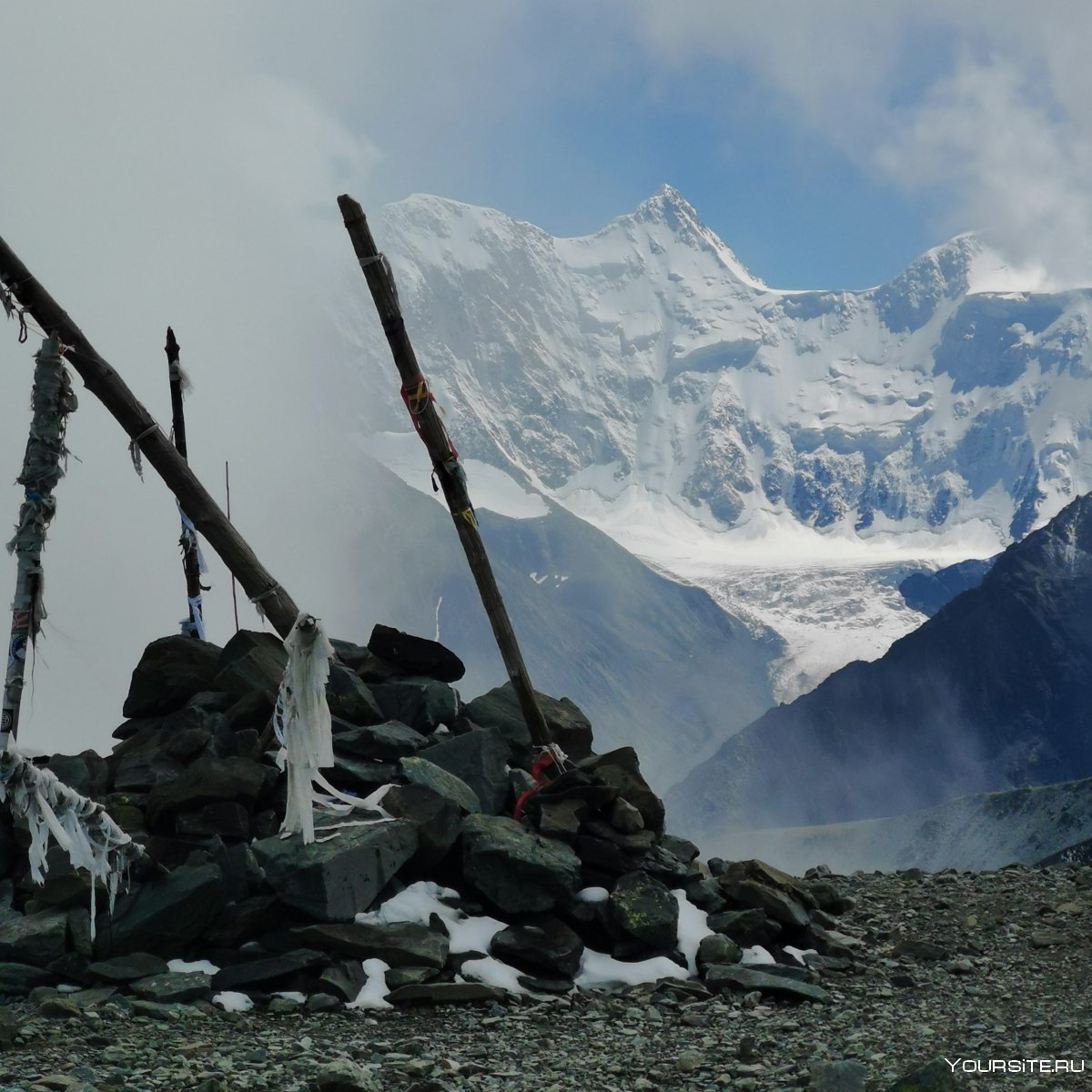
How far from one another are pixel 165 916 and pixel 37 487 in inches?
176

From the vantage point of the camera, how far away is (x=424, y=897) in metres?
13.6

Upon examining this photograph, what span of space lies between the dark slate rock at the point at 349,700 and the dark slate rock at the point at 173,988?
15.7 feet

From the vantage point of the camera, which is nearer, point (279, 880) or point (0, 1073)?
point (0, 1073)

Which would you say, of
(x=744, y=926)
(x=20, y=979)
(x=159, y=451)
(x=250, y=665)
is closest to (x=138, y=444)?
(x=159, y=451)

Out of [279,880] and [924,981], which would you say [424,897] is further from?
[924,981]

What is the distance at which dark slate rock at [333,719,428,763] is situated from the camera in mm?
15406

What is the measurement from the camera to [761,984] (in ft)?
42.7

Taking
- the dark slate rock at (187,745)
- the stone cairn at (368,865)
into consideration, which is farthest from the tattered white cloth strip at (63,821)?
the dark slate rock at (187,745)

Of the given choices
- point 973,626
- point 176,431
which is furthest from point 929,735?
point 176,431

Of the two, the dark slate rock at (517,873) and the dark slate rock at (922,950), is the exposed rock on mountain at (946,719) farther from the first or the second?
the dark slate rock at (517,873)

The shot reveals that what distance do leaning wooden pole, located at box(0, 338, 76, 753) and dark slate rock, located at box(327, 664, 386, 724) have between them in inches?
177

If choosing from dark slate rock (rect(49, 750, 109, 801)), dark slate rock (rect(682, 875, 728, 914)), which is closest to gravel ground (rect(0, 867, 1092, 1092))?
dark slate rock (rect(682, 875, 728, 914))

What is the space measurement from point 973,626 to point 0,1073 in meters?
141

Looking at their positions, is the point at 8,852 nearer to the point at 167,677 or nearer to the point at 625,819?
the point at 167,677
